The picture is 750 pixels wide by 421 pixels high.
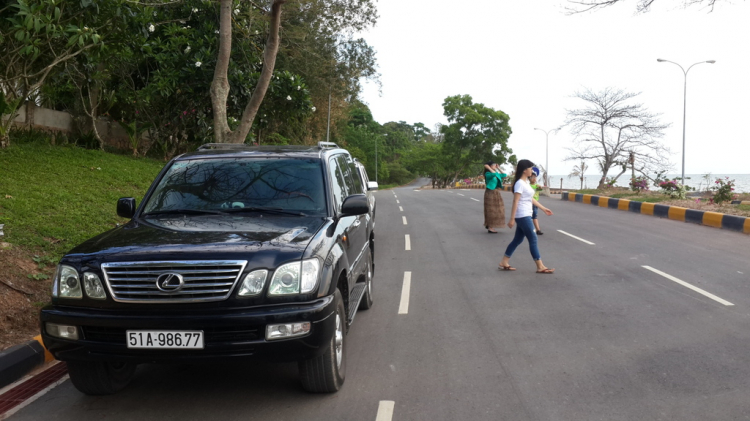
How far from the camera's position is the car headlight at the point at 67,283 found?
3801 mm

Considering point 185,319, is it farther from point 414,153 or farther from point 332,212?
point 414,153

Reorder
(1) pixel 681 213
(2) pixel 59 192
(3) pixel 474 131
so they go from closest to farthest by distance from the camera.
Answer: (2) pixel 59 192, (1) pixel 681 213, (3) pixel 474 131

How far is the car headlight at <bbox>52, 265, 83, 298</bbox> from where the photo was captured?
12.5 ft

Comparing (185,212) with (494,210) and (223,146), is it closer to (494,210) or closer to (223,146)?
(223,146)

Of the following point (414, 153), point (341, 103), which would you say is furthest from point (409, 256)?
point (414, 153)

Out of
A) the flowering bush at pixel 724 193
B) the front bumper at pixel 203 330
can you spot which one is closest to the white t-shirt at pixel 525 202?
the front bumper at pixel 203 330

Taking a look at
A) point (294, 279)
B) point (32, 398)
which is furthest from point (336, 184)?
point (32, 398)

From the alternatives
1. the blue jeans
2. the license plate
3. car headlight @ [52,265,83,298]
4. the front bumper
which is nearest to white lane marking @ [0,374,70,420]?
the front bumper

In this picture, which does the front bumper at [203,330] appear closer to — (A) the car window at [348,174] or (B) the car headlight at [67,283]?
(B) the car headlight at [67,283]

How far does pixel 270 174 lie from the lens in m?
5.18

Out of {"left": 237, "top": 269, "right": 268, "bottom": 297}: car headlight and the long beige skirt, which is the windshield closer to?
{"left": 237, "top": 269, "right": 268, "bottom": 297}: car headlight

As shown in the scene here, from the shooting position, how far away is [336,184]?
5438mm

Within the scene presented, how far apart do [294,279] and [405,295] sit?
3.87m

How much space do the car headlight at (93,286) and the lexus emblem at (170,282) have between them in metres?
0.41
